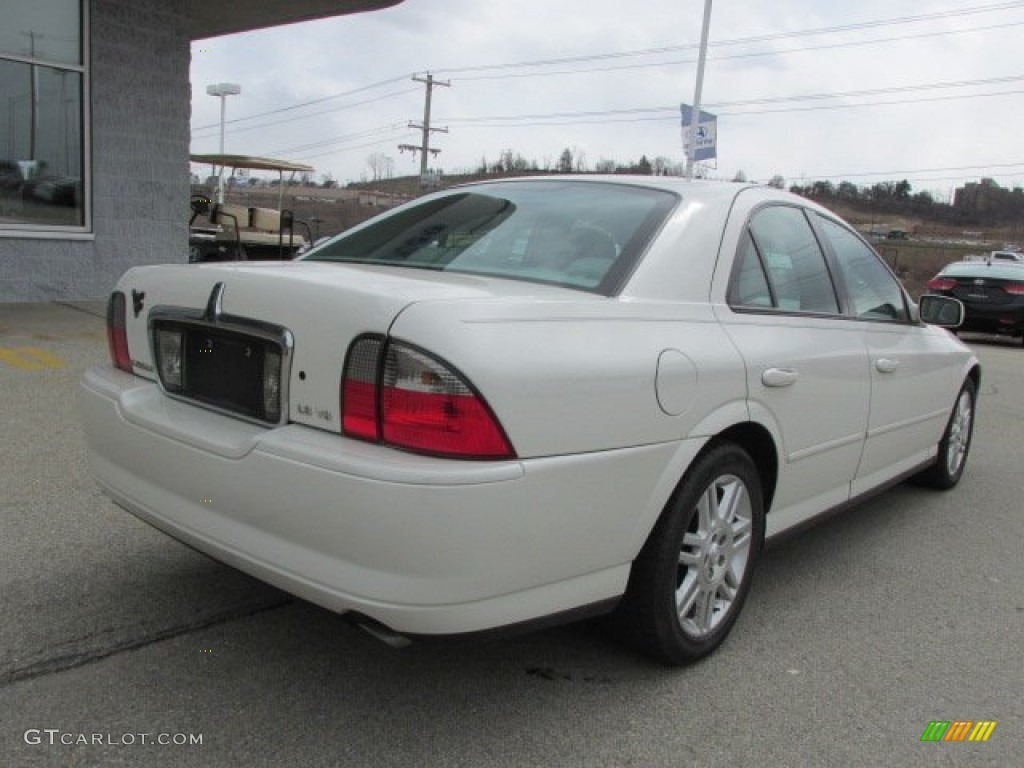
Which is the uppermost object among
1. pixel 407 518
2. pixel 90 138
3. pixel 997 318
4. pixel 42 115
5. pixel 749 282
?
pixel 42 115

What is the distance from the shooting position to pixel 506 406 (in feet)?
7.16

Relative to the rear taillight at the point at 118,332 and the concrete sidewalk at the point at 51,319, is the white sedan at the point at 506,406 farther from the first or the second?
the concrete sidewalk at the point at 51,319

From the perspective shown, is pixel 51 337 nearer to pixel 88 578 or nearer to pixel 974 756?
pixel 88 578

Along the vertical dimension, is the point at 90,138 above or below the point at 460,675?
above

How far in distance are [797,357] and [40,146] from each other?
31.0ft

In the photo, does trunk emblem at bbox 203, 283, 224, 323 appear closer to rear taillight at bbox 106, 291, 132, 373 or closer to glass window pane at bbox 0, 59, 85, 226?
rear taillight at bbox 106, 291, 132, 373

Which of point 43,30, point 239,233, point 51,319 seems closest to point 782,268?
point 51,319

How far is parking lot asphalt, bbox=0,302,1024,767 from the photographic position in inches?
95.7

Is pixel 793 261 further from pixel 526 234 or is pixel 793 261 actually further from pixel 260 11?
pixel 260 11

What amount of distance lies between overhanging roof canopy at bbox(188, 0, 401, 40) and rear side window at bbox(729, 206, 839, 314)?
26.9 feet

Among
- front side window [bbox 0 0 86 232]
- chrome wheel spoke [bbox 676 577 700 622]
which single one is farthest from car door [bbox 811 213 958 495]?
front side window [bbox 0 0 86 232]

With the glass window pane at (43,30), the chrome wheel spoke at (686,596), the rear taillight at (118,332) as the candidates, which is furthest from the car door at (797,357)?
the glass window pane at (43,30)

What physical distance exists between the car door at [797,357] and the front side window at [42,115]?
884cm

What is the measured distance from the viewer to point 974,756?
2.56 meters
